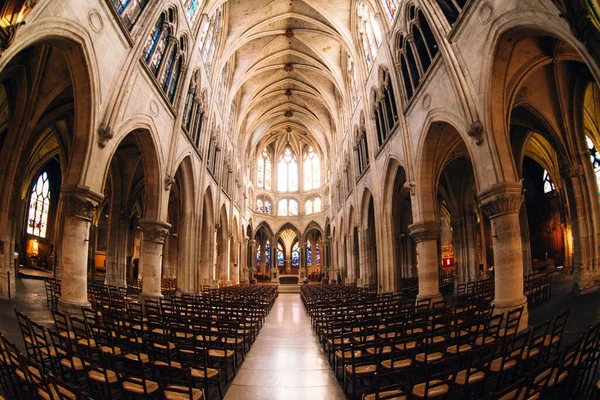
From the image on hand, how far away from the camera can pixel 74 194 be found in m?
10.0

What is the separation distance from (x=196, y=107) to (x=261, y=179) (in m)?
29.4

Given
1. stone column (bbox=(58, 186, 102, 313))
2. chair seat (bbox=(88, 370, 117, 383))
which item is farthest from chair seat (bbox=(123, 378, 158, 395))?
stone column (bbox=(58, 186, 102, 313))

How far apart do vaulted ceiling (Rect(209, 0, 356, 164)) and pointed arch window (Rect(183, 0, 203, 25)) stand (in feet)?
3.34

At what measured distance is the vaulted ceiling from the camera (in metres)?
25.2

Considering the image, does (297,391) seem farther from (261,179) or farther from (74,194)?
(261,179)

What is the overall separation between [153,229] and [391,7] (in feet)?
52.3

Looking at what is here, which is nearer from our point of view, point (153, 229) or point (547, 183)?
point (153, 229)

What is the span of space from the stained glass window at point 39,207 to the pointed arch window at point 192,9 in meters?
19.2

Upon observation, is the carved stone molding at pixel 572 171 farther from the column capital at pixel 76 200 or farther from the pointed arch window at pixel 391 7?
the column capital at pixel 76 200

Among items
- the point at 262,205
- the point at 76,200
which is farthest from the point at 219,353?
the point at 262,205

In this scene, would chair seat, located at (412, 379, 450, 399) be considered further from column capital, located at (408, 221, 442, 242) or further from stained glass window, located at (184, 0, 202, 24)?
stained glass window, located at (184, 0, 202, 24)

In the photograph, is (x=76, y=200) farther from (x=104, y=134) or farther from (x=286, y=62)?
(x=286, y=62)

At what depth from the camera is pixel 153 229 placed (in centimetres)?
1495

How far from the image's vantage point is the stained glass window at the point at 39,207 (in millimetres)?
26641
